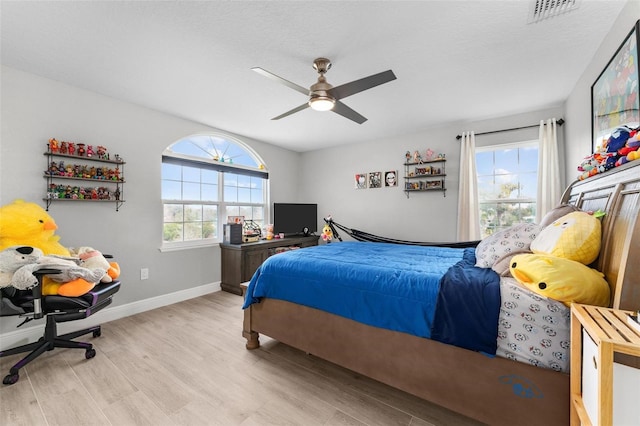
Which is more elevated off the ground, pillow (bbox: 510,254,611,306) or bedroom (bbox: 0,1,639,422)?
bedroom (bbox: 0,1,639,422)

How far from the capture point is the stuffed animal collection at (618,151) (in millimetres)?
1209

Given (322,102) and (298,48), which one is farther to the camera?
(322,102)

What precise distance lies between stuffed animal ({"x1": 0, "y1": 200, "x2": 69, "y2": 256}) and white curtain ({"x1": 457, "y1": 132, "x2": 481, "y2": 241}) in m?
4.40

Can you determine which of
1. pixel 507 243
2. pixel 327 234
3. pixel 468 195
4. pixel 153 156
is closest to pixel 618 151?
pixel 507 243

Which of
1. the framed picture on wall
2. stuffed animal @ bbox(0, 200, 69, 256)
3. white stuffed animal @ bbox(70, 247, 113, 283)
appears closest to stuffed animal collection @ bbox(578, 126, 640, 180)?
the framed picture on wall

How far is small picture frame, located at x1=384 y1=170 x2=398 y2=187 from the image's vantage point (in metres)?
4.25

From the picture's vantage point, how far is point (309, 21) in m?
1.72

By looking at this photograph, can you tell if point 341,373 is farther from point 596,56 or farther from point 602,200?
point 596,56

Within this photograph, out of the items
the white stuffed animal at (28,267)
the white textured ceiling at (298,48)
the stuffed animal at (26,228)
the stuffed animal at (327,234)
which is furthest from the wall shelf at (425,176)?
the stuffed animal at (26,228)

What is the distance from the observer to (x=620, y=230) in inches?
43.5

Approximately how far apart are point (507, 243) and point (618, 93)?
1290 millimetres

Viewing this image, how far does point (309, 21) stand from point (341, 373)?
2506 millimetres

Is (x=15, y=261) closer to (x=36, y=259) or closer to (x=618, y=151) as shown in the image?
(x=36, y=259)

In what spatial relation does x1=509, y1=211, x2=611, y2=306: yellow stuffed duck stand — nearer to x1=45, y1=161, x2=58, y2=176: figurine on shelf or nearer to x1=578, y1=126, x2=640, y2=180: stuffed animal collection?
x1=578, y1=126, x2=640, y2=180: stuffed animal collection
